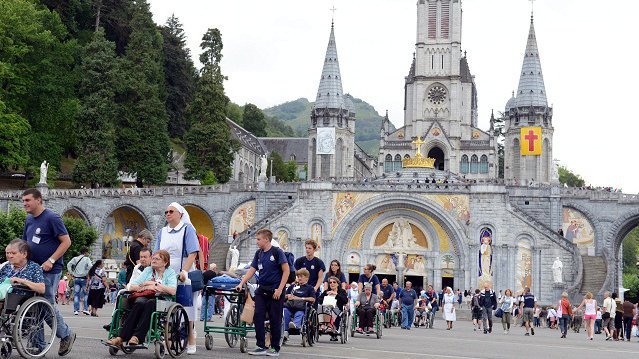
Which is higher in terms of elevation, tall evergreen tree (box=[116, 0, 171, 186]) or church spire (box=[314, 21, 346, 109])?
church spire (box=[314, 21, 346, 109])

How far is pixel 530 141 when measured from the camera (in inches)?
2398

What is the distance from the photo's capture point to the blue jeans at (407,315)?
2508cm

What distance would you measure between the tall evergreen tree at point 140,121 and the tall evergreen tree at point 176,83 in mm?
11719

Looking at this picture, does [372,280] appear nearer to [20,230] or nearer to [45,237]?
[45,237]

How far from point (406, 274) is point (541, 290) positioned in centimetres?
766

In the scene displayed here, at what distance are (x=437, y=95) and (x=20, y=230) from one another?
156 feet

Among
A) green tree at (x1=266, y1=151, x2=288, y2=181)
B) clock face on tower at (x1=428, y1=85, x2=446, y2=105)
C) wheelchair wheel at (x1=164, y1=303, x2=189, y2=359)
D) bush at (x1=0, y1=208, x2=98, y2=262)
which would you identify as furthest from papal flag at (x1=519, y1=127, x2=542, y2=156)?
wheelchair wheel at (x1=164, y1=303, x2=189, y2=359)

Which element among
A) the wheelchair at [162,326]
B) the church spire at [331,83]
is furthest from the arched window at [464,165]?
the wheelchair at [162,326]

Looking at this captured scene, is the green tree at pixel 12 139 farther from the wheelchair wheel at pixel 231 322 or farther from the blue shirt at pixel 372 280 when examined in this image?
the wheelchair wheel at pixel 231 322

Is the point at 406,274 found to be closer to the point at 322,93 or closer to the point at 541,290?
the point at 541,290

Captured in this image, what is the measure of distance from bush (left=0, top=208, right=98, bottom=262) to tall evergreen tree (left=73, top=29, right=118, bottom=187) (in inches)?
341

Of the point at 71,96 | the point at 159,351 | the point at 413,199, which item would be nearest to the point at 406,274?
the point at 413,199

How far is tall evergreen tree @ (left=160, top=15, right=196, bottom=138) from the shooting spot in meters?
67.7

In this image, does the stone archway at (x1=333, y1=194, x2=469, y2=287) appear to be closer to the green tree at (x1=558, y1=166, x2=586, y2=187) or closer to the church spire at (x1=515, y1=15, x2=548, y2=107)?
the church spire at (x1=515, y1=15, x2=548, y2=107)
